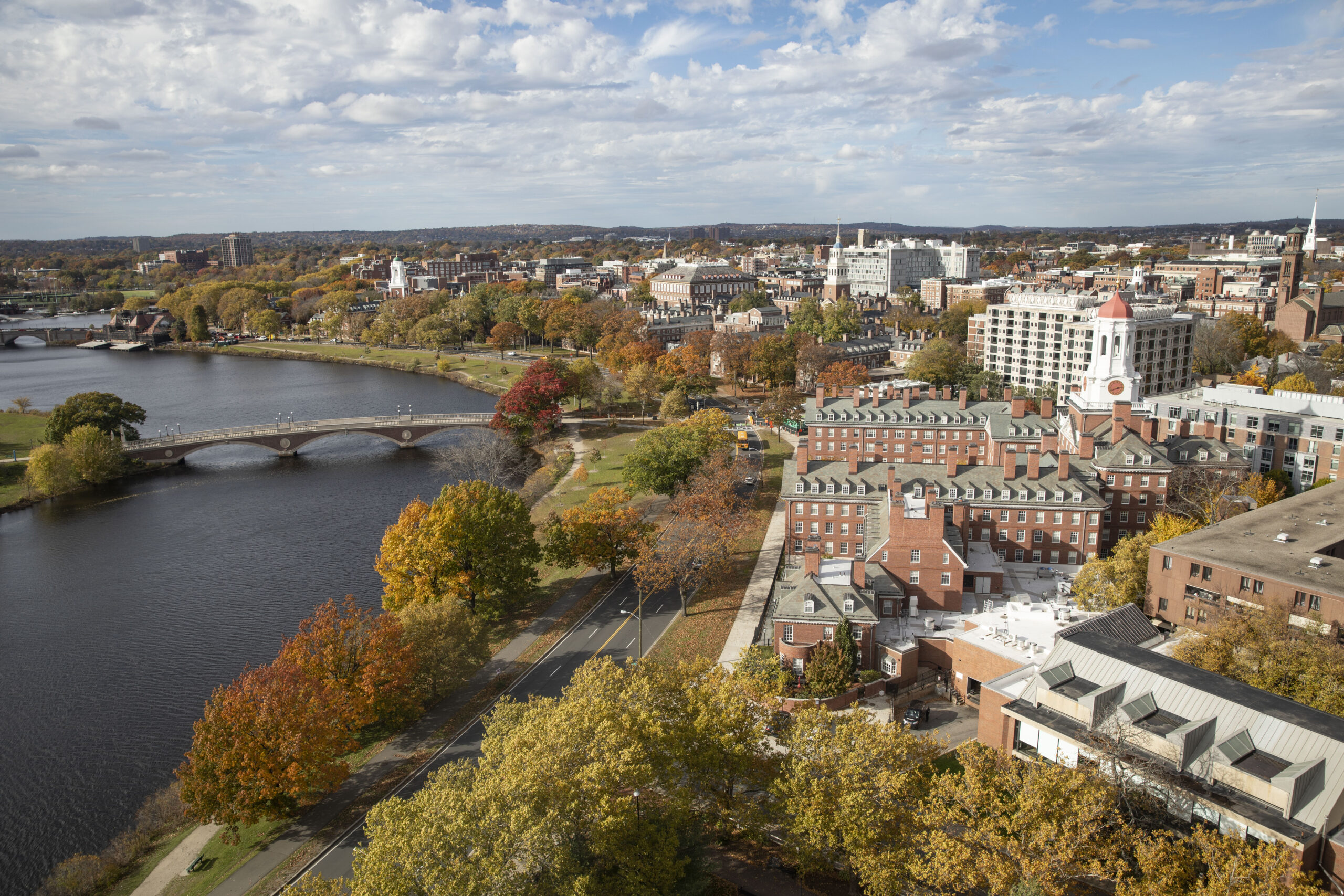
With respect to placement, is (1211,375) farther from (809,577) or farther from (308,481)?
(308,481)

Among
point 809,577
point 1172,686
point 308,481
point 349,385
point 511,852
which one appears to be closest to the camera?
point 511,852

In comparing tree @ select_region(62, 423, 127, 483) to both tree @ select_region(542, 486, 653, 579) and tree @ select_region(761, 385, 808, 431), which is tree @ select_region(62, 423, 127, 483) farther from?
tree @ select_region(761, 385, 808, 431)

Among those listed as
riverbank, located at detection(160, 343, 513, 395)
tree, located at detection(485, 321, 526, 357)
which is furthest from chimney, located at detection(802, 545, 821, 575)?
tree, located at detection(485, 321, 526, 357)

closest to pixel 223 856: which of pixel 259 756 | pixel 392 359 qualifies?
pixel 259 756

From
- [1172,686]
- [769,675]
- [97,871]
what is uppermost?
[1172,686]

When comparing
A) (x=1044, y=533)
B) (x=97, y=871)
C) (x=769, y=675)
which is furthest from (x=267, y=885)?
(x=1044, y=533)

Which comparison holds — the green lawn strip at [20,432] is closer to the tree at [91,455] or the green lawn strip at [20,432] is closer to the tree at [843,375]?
the tree at [91,455]
